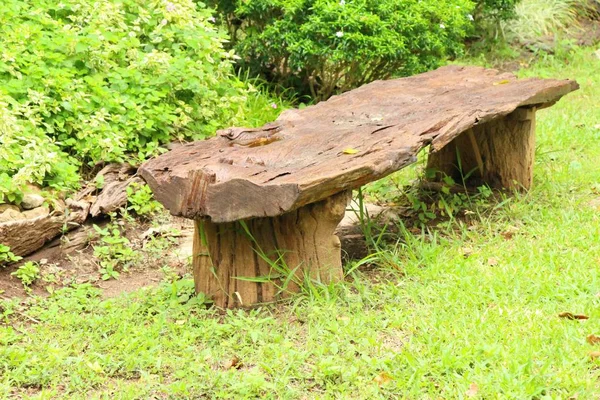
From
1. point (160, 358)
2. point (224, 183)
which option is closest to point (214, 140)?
point (224, 183)

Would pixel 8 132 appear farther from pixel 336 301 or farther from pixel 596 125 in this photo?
pixel 596 125

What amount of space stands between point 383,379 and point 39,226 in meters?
2.58

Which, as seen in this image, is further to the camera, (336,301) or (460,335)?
(336,301)

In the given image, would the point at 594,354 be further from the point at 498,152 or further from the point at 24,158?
the point at 24,158

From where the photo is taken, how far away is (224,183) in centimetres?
401

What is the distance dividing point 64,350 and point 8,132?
174 cm

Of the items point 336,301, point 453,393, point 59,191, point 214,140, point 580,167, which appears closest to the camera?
point 453,393

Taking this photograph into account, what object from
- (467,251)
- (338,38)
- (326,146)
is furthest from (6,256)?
(338,38)

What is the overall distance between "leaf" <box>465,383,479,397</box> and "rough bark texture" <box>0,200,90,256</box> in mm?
2898

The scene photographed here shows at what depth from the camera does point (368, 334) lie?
4.09 meters

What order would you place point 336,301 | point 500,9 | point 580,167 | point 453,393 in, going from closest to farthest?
point 453,393 → point 336,301 → point 580,167 → point 500,9

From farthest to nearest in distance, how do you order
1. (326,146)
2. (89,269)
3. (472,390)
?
(89,269)
(326,146)
(472,390)

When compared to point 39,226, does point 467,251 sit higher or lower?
lower

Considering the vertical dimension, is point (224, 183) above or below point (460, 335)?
above
